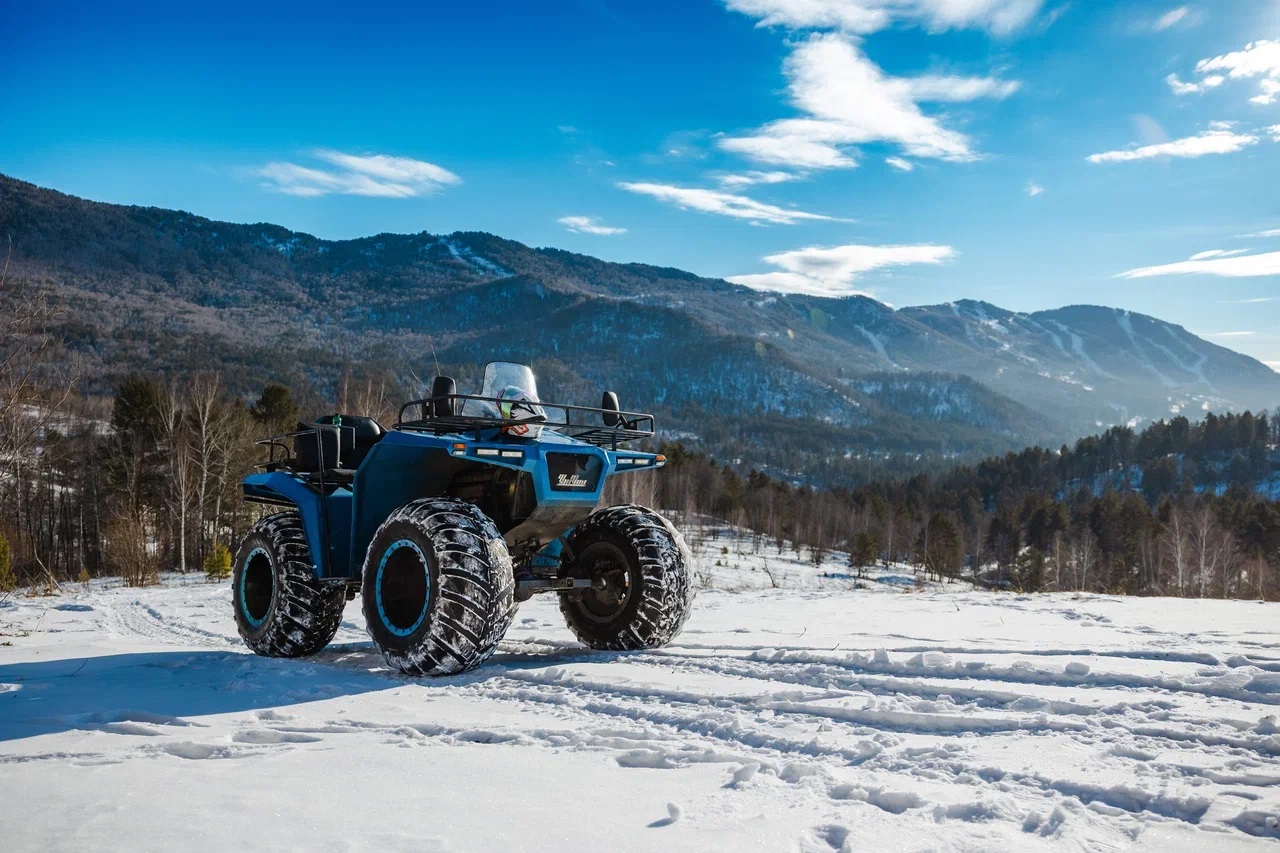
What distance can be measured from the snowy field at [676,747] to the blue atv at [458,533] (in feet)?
1.12

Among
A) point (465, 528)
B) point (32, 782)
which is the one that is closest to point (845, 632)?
point (465, 528)

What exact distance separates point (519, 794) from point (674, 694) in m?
1.88

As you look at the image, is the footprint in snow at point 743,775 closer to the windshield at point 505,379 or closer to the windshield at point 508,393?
the windshield at point 508,393

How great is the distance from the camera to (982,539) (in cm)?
11925

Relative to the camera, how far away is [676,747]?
4.15m

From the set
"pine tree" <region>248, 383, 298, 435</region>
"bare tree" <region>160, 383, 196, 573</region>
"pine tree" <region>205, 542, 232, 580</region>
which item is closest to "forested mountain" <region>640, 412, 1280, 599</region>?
"pine tree" <region>205, 542, 232, 580</region>

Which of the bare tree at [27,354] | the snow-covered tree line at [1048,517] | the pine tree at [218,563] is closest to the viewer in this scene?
the bare tree at [27,354]

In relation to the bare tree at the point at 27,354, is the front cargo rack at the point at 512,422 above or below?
below

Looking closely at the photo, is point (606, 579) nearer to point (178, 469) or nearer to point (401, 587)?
point (401, 587)

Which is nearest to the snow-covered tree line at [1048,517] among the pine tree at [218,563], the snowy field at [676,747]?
the pine tree at [218,563]

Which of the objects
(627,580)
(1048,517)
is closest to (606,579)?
(627,580)

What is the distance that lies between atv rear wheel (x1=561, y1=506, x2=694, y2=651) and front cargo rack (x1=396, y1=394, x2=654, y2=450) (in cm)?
64

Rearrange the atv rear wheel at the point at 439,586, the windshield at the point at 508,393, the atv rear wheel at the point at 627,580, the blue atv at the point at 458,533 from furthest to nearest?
the windshield at the point at 508,393 < the atv rear wheel at the point at 627,580 < the blue atv at the point at 458,533 < the atv rear wheel at the point at 439,586

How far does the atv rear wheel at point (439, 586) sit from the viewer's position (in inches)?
229
